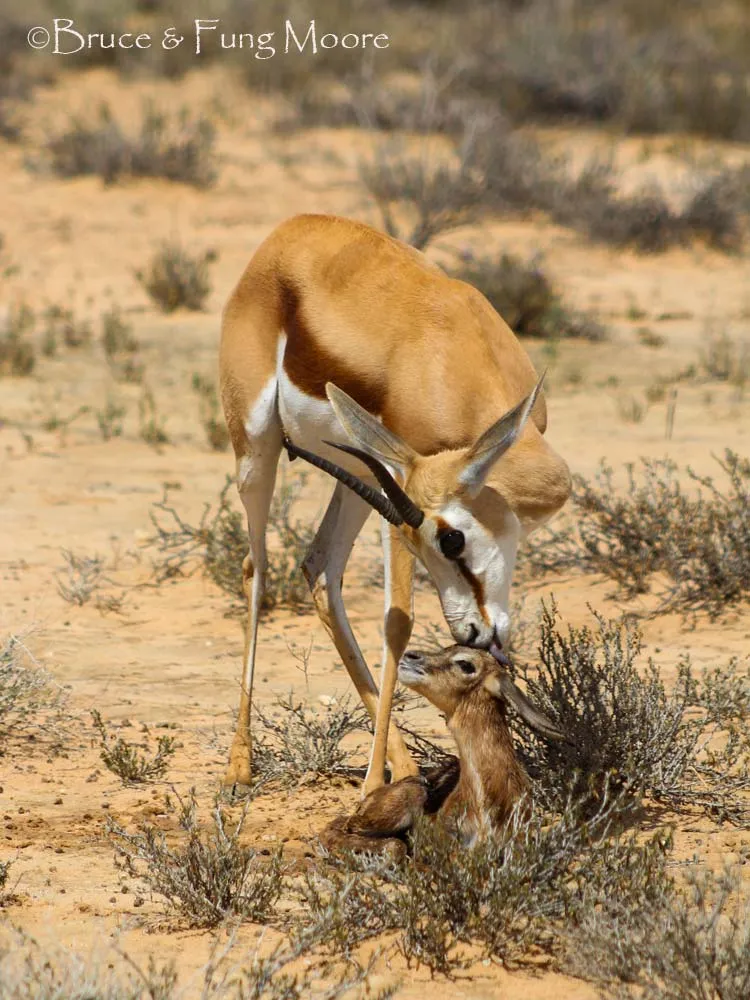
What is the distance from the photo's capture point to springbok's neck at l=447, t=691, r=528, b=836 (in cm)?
464

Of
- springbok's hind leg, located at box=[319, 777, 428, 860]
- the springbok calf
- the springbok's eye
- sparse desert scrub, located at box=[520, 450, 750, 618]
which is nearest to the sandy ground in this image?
sparse desert scrub, located at box=[520, 450, 750, 618]

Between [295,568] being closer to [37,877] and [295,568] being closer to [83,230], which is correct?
[37,877]

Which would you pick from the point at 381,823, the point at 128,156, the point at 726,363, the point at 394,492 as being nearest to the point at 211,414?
the point at 726,363

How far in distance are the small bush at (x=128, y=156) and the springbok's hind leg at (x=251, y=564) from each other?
41.4ft

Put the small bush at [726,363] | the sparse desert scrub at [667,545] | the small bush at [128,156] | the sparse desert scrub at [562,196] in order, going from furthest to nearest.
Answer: the small bush at [128,156]
the sparse desert scrub at [562,196]
the small bush at [726,363]
the sparse desert scrub at [667,545]

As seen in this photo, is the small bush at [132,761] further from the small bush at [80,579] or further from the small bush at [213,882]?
the small bush at [80,579]

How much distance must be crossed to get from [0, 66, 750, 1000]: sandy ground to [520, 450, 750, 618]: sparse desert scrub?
0.17 meters

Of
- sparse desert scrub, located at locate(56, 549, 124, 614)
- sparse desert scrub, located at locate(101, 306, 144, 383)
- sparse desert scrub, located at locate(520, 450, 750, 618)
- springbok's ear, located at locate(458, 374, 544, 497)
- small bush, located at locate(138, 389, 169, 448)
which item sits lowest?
sparse desert scrub, located at locate(101, 306, 144, 383)

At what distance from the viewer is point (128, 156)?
713 inches

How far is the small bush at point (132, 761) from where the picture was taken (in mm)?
5551

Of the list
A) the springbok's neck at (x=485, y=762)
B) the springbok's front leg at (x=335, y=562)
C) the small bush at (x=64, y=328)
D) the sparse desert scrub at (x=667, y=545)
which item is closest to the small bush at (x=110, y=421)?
the small bush at (x=64, y=328)

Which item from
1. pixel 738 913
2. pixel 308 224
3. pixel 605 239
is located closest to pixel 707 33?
pixel 605 239

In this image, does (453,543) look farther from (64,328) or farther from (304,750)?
(64,328)

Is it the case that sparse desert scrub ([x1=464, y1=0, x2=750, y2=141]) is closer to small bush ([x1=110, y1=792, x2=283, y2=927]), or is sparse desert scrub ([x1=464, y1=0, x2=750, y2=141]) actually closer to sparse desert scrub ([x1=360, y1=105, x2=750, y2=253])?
sparse desert scrub ([x1=360, y1=105, x2=750, y2=253])
